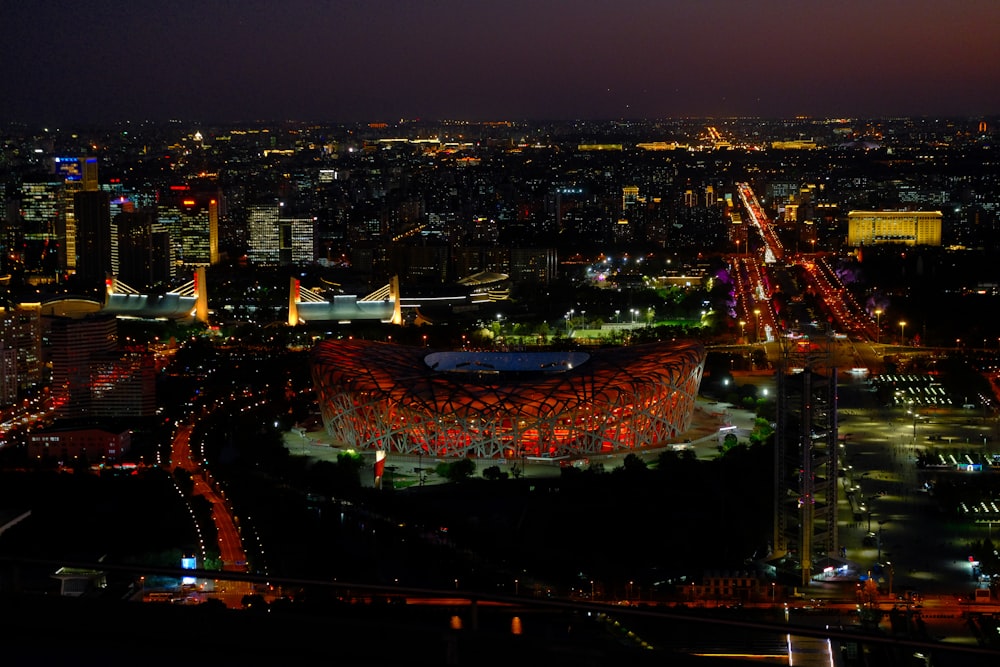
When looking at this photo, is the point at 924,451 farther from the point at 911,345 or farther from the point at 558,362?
the point at 911,345

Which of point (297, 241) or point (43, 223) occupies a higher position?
point (43, 223)

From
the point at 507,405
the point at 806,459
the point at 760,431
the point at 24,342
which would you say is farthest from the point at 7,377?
the point at 806,459

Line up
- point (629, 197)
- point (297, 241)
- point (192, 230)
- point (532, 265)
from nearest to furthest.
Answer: point (532, 265) → point (297, 241) → point (192, 230) → point (629, 197)

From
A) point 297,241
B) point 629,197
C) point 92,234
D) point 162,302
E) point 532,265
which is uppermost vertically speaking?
point 629,197

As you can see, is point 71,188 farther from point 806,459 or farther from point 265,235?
point 806,459

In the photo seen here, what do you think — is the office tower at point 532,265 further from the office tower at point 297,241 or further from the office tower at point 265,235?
the office tower at point 265,235

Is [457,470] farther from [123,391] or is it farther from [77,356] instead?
[77,356]

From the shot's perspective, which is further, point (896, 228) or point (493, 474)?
point (896, 228)

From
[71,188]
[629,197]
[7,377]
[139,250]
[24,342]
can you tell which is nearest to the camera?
[7,377]

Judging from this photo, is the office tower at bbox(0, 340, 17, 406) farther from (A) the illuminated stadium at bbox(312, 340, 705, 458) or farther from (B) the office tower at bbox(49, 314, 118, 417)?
(A) the illuminated stadium at bbox(312, 340, 705, 458)
